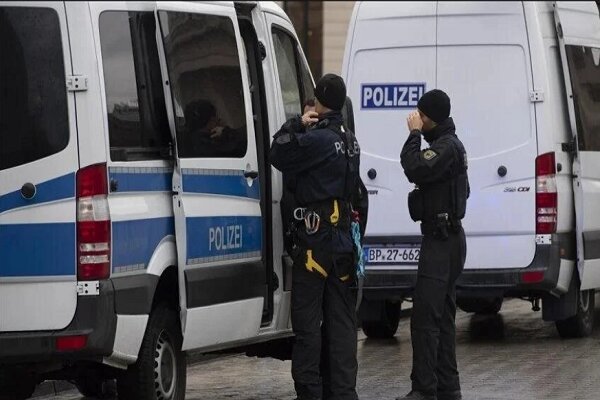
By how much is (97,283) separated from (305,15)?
2291 cm

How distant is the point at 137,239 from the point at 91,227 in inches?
13.5

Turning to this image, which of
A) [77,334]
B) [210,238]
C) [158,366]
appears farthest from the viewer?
[210,238]

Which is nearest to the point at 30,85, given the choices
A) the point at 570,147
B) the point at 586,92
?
the point at 570,147

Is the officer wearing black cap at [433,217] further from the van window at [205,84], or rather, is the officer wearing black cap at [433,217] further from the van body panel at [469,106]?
the van body panel at [469,106]

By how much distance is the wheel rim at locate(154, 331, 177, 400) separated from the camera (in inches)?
331

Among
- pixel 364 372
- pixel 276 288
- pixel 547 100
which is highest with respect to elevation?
pixel 547 100

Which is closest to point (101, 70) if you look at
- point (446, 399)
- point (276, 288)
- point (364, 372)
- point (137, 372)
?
point (137, 372)

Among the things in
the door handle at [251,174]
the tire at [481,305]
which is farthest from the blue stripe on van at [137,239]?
the tire at [481,305]

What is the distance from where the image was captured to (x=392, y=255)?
485 inches

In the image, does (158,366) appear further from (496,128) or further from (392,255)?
(496,128)

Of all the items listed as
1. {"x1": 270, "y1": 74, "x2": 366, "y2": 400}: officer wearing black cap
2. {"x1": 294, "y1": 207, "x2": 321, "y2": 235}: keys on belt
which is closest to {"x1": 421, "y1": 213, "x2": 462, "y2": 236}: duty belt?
{"x1": 270, "y1": 74, "x2": 366, "y2": 400}: officer wearing black cap

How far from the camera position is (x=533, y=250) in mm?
11984

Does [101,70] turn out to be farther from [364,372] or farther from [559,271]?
[559,271]

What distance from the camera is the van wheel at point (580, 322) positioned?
12752 millimetres
